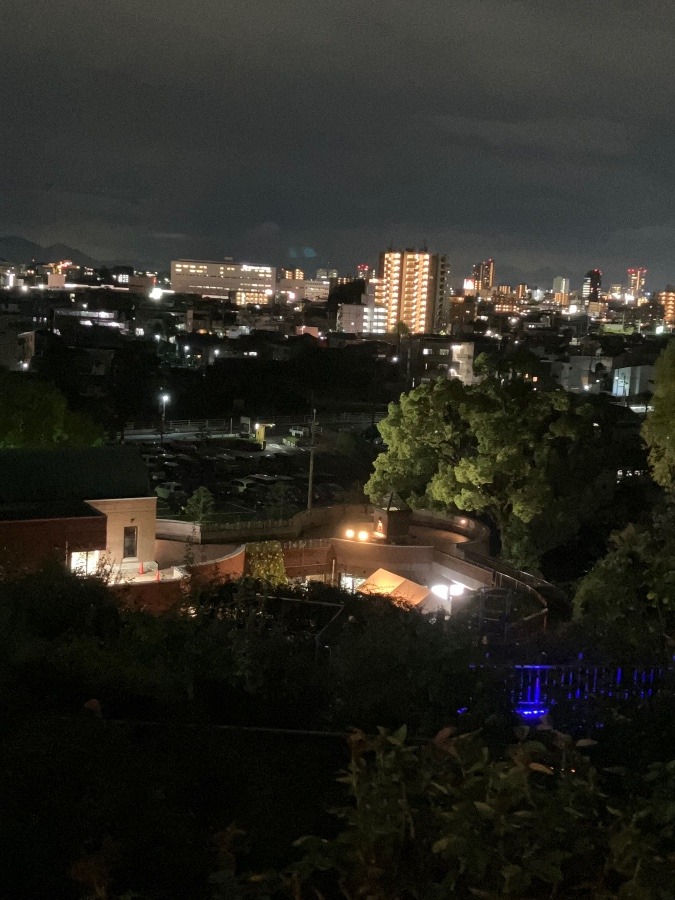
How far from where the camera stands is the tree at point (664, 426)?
1573 centimetres

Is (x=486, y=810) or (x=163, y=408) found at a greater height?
(x=486, y=810)

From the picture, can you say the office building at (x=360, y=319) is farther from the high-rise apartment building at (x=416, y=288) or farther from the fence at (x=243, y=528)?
the fence at (x=243, y=528)

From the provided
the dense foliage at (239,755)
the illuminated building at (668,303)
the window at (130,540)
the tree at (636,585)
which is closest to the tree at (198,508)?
the window at (130,540)

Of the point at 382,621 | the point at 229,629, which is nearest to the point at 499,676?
the point at 382,621

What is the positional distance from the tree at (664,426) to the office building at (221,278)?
9735 cm

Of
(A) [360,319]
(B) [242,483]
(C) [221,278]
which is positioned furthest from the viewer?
(C) [221,278]

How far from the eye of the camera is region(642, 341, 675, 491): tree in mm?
15727

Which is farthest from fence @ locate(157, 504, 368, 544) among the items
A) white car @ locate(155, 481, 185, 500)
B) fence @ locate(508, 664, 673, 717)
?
fence @ locate(508, 664, 673, 717)

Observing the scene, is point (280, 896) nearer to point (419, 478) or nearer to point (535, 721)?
point (535, 721)

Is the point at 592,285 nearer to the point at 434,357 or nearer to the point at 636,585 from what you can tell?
the point at 434,357

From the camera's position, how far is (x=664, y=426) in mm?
15820

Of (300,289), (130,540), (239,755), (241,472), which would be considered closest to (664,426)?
(130,540)

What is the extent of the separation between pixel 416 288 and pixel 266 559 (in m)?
77.4

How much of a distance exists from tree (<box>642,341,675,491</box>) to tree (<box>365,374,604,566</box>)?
46.8 inches
